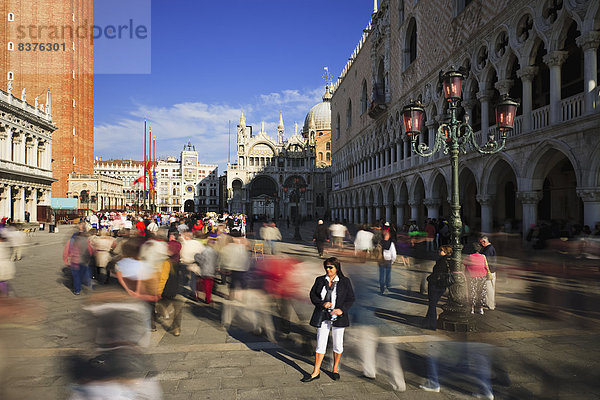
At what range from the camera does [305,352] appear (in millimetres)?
5445

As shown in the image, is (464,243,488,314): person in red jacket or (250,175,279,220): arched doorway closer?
(464,243,488,314): person in red jacket

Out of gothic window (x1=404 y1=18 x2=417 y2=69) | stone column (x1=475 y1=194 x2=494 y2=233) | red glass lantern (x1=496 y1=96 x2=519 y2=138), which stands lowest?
stone column (x1=475 y1=194 x2=494 y2=233)

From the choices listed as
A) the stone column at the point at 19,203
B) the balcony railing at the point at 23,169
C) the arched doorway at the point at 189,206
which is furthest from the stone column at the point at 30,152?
the arched doorway at the point at 189,206

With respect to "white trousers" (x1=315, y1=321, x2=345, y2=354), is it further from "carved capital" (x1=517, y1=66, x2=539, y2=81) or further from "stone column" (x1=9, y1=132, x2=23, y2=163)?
"stone column" (x1=9, y1=132, x2=23, y2=163)

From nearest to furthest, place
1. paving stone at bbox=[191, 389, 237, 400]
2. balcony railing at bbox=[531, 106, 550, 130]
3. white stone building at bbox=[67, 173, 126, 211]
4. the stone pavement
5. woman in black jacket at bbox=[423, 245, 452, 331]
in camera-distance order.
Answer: paving stone at bbox=[191, 389, 237, 400], the stone pavement, woman in black jacket at bbox=[423, 245, 452, 331], balcony railing at bbox=[531, 106, 550, 130], white stone building at bbox=[67, 173, 126, 211]

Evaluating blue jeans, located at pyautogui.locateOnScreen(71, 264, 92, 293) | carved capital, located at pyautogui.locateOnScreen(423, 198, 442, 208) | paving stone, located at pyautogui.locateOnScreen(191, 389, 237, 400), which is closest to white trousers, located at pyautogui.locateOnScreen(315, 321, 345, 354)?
paving stone, located at pyautogui.locateOnScreen(191, 389, 237, 400)

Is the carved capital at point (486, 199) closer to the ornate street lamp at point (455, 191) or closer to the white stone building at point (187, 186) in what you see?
the ornate street lamp at point (455, 191)

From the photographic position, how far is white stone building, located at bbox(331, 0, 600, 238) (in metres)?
11.8

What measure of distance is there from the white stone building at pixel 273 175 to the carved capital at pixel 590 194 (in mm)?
57725

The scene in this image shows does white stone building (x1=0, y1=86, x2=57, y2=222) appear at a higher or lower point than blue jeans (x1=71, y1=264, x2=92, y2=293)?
higher

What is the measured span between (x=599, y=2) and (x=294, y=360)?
42.4 feet

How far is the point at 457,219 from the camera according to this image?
7.05 metres

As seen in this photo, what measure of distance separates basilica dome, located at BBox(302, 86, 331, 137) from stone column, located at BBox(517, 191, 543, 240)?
73.2 m

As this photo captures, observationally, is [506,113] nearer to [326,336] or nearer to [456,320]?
[456,320]
